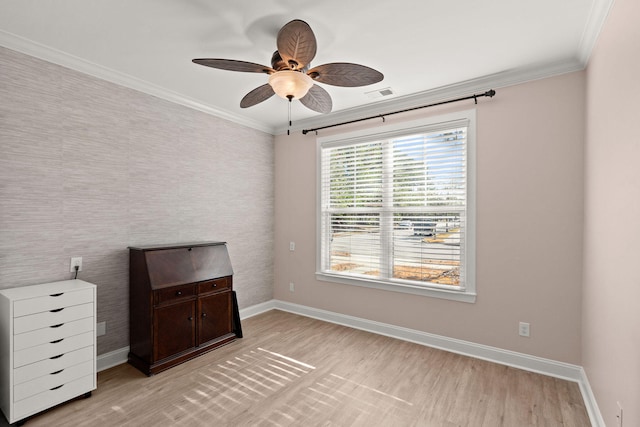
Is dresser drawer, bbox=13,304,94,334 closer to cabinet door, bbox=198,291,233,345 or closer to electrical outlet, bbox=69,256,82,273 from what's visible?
electrical outlet, bbox=69,256,82,273

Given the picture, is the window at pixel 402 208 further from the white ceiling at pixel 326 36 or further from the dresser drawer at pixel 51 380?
the dresser drawer at pixel 51 380

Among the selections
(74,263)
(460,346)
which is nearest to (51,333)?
(74,263)

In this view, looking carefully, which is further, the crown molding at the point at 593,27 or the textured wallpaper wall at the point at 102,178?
the textured wallpaper wall at the point at 102,178

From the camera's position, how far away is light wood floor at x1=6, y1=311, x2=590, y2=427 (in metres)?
2.08

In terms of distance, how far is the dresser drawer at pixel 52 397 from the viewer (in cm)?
200

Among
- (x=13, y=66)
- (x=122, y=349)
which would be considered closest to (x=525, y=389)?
→ (x=122, y=349)

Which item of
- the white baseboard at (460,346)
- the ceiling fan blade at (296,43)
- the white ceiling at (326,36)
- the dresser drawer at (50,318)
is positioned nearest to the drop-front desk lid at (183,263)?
the dresser drawer at (50,318)

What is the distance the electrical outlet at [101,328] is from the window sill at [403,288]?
236cm

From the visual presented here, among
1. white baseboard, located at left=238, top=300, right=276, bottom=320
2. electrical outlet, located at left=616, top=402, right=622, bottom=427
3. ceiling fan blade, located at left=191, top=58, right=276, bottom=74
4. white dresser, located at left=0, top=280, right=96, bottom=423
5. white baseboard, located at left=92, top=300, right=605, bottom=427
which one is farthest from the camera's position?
white baseboard, located at left=238, top=300, right=276, bottom=320

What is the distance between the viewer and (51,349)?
2.14m

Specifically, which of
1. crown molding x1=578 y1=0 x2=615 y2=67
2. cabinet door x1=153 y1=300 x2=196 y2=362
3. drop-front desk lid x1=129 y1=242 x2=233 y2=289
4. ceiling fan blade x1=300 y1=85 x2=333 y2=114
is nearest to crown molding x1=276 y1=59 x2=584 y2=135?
crown molding x1=578 y1=0 x2=615 y2=67

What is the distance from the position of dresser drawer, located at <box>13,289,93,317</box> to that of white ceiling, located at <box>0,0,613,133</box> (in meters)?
1.85

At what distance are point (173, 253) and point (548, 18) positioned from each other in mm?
3475

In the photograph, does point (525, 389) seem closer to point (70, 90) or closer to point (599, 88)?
point (599, 88)
